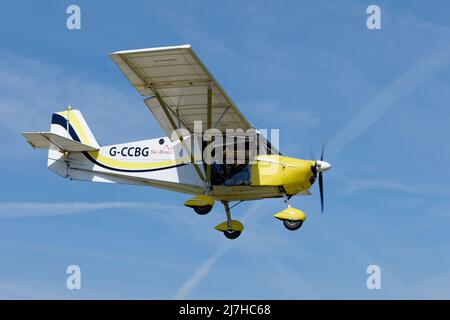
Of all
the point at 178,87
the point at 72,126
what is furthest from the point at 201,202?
the point at 72,126

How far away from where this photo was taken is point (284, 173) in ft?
63.0

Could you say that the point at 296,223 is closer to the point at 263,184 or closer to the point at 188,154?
the point at 263,184

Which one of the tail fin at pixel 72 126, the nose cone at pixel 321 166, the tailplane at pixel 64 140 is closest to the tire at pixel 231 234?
the nose cone at pixel 321 166

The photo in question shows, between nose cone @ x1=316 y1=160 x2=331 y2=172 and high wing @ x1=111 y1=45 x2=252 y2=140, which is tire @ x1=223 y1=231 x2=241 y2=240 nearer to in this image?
high wing @ x1=111 y1=45 x2=252 y2=140

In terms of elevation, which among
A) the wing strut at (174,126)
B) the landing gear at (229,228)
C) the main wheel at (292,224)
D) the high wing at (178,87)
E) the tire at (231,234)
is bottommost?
the main wheel at (292,224)

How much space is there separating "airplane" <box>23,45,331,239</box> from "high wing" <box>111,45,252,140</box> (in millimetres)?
22

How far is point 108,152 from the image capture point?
68.6ft

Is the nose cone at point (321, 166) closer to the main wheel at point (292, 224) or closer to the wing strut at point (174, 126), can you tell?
the main wheel at point (292, 224)

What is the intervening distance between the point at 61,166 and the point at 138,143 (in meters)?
2.19

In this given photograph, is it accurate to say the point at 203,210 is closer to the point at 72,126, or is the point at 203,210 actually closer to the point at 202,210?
the point at 202,210

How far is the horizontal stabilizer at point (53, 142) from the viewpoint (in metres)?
20.6

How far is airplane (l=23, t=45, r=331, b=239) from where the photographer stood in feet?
60.4

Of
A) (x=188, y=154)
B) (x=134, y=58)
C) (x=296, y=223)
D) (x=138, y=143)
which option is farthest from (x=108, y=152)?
(x=296, y=223)

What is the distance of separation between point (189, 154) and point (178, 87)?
1.77 m
